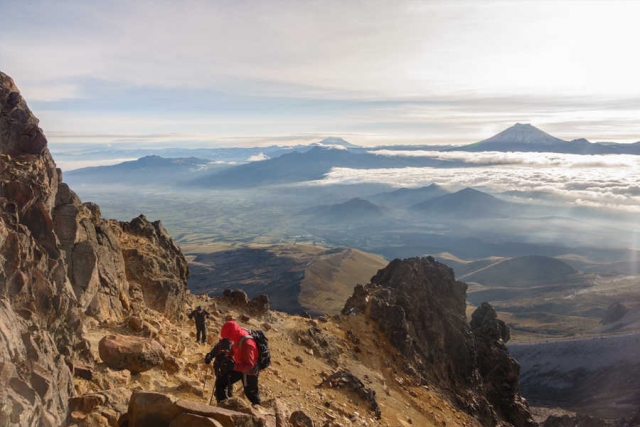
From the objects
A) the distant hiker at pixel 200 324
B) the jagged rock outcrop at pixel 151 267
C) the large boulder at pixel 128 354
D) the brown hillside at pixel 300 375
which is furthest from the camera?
the jagged rock outcrop at pixel 151 267

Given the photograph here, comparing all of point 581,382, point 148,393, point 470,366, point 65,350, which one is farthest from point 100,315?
point 581,382

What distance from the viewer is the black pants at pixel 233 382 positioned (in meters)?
15.5

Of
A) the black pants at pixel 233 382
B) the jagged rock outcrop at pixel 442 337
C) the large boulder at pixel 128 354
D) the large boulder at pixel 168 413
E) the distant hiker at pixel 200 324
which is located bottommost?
the jagged rock outcrop at pixel 442 337

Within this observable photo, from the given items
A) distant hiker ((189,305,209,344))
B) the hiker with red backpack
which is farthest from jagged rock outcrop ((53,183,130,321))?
the hiker with red backpack

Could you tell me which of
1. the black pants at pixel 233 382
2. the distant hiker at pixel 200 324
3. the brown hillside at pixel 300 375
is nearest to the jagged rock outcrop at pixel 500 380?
the brown hillside at pixel 300 375

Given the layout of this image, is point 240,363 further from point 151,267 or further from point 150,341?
point 151,267

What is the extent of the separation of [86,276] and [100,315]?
2.17 meters

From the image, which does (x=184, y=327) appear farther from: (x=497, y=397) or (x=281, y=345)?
(x=497, y=397)

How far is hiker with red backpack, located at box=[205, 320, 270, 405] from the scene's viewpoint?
15.5 m

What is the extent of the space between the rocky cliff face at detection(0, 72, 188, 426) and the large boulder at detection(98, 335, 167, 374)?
2.10 feet

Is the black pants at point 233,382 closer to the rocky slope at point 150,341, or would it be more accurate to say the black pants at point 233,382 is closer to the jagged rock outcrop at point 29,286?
the rocky slope at point 150,341

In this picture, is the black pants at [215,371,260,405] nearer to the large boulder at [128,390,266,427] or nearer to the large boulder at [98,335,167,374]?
the large boulder at [98,335,167,374]

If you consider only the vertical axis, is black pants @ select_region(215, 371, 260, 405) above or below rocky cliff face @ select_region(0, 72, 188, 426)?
below

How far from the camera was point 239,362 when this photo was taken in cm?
1548
